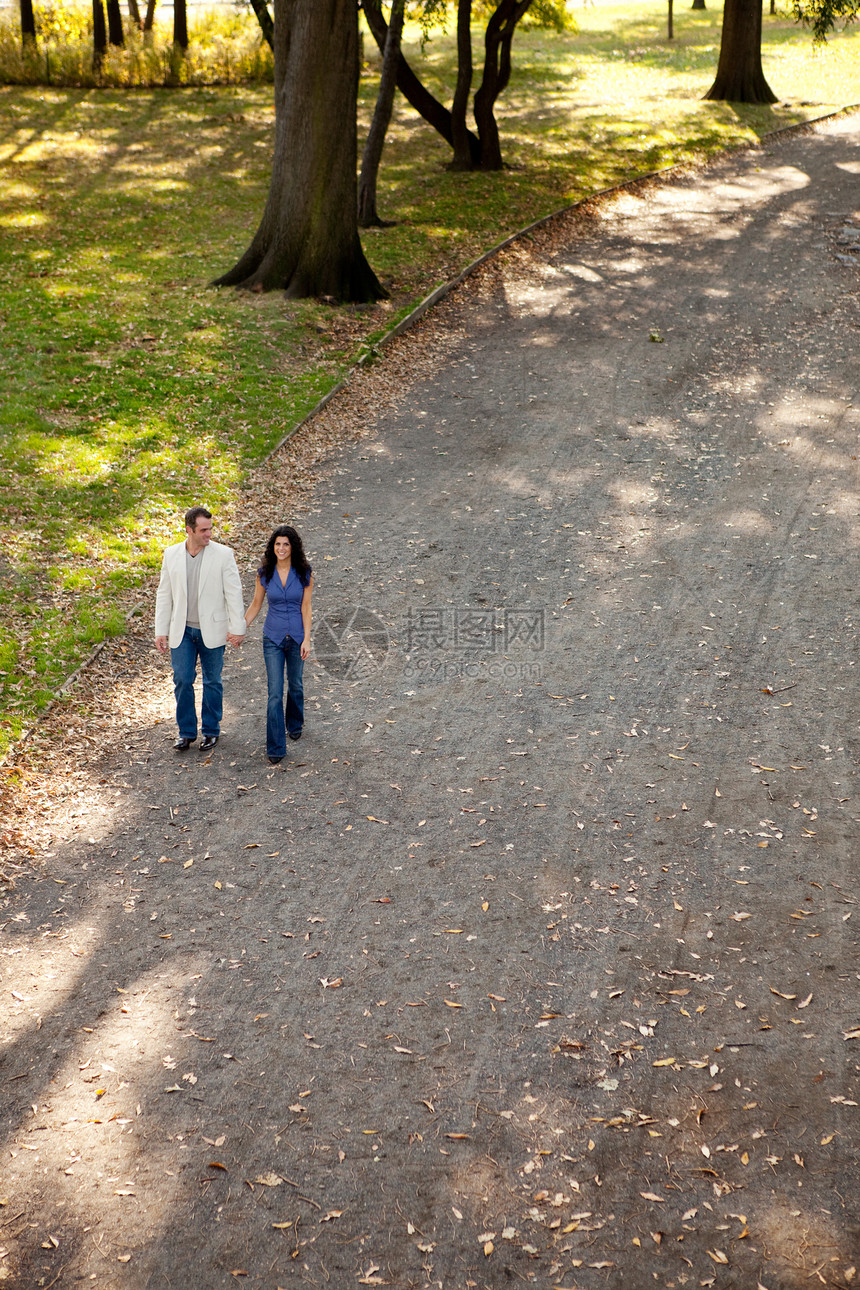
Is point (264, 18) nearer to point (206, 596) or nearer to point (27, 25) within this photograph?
point (27, 25)

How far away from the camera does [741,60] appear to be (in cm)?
2911

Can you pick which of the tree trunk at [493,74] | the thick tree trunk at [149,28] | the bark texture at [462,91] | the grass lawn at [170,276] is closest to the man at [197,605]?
the grass lawn at [170,276]

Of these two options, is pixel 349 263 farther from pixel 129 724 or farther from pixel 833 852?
pixel 833 852

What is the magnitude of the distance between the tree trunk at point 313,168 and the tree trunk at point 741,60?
1769cm

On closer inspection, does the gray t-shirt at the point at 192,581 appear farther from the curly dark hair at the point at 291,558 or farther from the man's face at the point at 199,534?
the curly dark hair at the point at 291,558

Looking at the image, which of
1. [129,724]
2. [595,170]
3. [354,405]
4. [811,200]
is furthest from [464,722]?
[595,170]

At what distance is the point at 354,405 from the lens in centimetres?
1455

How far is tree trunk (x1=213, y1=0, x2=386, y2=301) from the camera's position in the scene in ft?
51.7

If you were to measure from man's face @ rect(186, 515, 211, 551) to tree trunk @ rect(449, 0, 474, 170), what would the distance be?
60.9 feet

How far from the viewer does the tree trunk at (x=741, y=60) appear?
28422 millimetres

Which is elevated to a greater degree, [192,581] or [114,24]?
[114,24]

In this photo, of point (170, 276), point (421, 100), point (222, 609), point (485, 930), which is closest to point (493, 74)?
point (421, 100)

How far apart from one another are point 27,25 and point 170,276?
18903 mm

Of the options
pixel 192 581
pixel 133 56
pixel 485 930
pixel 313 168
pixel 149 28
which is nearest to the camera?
pixel 485 930
